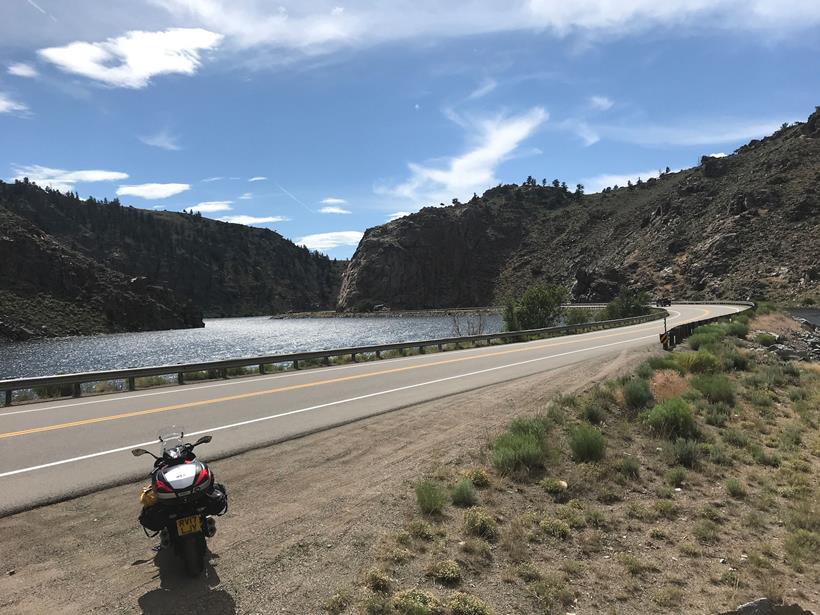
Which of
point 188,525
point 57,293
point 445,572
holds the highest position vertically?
point 57,293

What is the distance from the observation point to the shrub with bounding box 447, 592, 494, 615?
14.8ft

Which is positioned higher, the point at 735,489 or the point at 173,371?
the point at 173,371

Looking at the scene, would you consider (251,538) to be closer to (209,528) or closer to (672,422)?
(209,528)

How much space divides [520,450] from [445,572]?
3.68m

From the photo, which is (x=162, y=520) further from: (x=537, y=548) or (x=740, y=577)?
(x=740, y=577)

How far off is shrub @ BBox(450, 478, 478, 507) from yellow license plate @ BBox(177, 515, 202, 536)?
3.35 meters

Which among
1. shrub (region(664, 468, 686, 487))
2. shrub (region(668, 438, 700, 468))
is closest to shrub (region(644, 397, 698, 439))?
shrub (region(668, 438, 700, 468))

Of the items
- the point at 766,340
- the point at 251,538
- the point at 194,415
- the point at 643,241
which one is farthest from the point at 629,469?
the point at 643,241

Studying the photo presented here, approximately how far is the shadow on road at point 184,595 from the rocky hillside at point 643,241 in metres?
90.9

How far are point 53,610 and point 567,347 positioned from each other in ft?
84.5

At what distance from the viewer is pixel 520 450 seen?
8461mm

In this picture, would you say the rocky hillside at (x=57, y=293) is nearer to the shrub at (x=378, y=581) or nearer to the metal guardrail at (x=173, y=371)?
the metal guardrail at (x=173, y=371)

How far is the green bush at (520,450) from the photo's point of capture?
8.19 meters

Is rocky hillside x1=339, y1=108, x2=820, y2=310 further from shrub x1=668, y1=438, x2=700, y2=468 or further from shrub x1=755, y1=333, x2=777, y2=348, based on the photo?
shrub x1=668, y1=438, x2=700, y2=468
